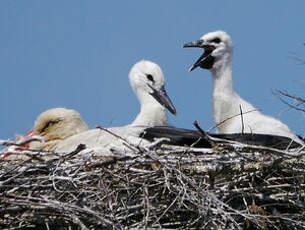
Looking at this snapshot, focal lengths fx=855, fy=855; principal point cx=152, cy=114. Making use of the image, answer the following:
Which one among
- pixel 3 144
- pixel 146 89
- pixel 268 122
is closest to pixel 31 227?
pixel 3 144

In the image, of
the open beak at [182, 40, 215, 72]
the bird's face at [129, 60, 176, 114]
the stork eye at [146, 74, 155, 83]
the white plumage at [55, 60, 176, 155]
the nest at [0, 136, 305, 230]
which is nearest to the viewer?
the nest at [0, 136, 305, 230]

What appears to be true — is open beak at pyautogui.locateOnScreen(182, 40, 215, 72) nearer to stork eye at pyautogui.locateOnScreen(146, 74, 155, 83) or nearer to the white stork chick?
stork eye at pyautogui.locateOnScreen(146, 74, 155, 83)

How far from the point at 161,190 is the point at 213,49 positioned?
2.96 metres

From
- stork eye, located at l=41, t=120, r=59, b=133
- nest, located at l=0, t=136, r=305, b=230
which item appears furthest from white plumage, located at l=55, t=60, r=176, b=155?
nest, located at l=0, t=136, r=305, b=230

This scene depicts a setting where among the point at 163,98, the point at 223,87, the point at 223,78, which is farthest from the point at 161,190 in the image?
the point at 163,98

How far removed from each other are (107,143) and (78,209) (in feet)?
6.63

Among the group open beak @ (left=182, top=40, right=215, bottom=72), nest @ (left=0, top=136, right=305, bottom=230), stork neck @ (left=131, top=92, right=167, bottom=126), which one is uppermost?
open beak @ (left=182, top=40, right=215, bottom=72)

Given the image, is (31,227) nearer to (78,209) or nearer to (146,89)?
(78,209)

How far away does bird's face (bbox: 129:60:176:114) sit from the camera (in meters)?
8.62

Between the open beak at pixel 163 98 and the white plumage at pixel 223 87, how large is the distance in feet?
1.66

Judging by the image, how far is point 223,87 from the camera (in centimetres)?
805

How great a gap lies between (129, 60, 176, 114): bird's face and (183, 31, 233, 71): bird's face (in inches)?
22.5

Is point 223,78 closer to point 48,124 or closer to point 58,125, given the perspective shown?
point 58,125

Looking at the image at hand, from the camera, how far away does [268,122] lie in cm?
738
